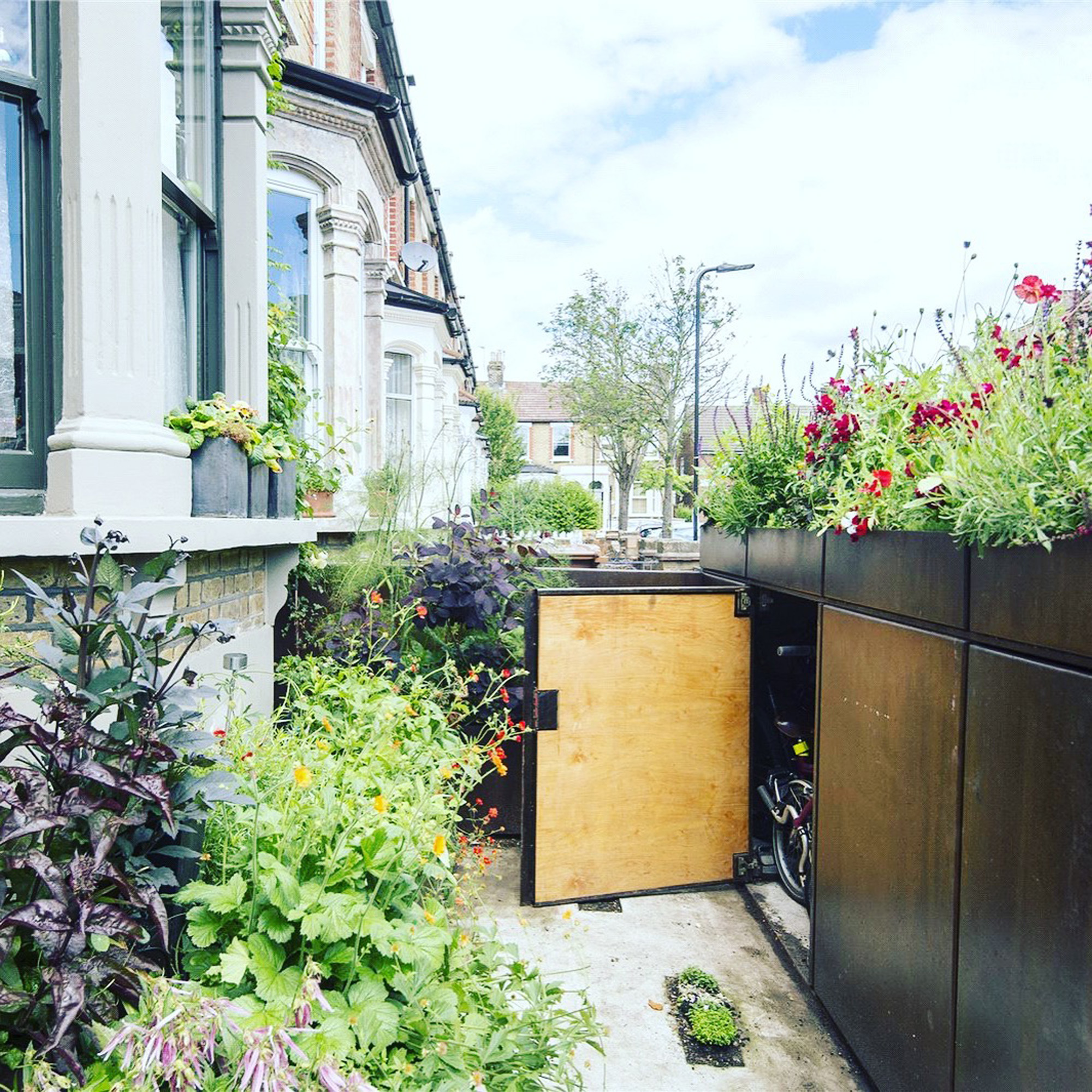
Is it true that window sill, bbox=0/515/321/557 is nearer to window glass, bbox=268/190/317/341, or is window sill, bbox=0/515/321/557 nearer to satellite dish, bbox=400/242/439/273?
window glass, bbox=268/190/317/341

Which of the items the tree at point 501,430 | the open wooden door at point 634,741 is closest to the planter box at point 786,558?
the open wooden door at point 634,741

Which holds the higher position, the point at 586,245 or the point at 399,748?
the point at 586,245

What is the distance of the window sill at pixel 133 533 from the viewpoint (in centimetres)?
209

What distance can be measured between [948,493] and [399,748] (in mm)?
2014

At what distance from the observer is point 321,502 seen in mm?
5953

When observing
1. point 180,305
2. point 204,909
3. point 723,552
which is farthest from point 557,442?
point 204,909

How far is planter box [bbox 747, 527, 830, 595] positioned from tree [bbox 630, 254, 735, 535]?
1908 cm

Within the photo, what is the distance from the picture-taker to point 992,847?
197 cm

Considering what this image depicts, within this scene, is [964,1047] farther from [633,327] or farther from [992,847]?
[633,327]

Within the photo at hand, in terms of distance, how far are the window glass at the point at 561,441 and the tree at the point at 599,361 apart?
75.6 ft

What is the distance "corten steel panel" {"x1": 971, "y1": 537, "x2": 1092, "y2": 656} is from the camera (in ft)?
5.42

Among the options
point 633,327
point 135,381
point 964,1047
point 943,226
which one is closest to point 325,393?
point 135,381

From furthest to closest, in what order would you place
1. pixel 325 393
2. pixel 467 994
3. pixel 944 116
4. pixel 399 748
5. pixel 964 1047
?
pixel 325 393 < pixel 944 116 < pixel 399 748 < pixel 964 1047 < pixel 467 994

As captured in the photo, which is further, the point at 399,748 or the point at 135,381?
the point at 399,748
